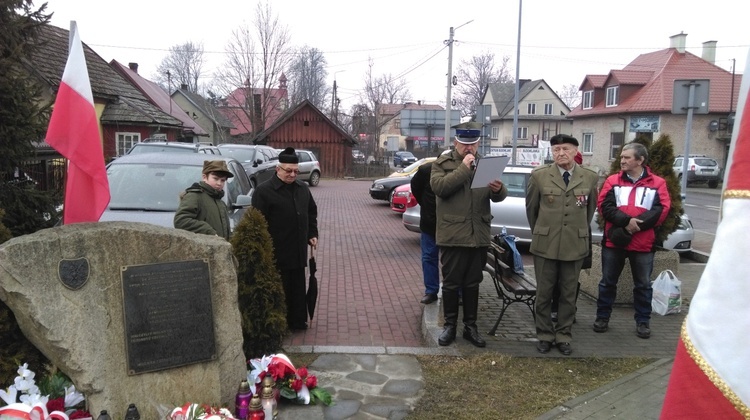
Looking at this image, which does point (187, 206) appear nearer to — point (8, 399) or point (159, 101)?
point (8, 399)

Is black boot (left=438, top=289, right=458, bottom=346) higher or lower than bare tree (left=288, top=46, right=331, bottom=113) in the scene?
lower

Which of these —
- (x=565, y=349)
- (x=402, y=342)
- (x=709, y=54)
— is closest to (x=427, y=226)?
(x=402, y=342)

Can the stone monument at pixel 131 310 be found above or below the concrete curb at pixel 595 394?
above

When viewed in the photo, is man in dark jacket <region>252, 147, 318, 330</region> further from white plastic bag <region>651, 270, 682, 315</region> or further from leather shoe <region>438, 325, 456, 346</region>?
white plastic bag <region>651, 270, 682, 315</region>

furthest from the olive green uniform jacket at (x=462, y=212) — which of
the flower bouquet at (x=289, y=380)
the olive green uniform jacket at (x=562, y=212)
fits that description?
the flower bouquet at (x=289, y=380)

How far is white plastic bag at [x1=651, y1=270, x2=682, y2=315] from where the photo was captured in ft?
20.4

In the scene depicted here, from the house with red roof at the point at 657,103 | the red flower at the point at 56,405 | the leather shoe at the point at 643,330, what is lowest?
the leather shoe at the point at 643,330

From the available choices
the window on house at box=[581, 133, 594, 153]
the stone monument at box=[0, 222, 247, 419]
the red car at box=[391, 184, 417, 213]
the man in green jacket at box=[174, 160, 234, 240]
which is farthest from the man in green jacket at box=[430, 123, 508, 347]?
the window on house at box=[581, 133, 594, 153]

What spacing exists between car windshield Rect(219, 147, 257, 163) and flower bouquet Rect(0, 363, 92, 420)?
49.4 feet

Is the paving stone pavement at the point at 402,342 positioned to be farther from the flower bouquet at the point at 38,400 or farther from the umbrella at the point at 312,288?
the flower bouquet at the point at 38,400

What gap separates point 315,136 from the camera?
34.8 meters

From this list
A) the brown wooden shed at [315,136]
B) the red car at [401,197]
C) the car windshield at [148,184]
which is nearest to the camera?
the car windshield at [148,184]

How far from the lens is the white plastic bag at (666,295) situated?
6230 mm

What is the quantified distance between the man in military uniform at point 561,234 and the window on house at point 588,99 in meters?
40.3
